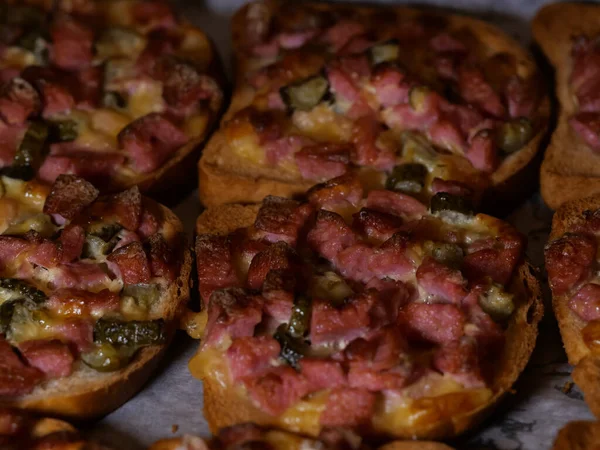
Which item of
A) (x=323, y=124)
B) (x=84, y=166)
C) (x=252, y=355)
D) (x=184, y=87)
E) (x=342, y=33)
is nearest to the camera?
(x=252, y=355)

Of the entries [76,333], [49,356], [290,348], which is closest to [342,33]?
[290,348]

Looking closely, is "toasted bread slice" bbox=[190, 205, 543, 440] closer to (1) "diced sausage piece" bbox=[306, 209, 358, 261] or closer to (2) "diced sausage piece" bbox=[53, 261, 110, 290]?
(2) "diced sausage piece" bbox=[53, 261, 110, 290]

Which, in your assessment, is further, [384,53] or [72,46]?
[72,46]

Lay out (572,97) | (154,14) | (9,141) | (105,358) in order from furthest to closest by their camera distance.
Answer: (154,14), (572,97), (9,141), (105,358)

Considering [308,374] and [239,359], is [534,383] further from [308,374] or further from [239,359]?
[239,359]

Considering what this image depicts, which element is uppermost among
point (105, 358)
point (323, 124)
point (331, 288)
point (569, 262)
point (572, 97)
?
point (572, 97)

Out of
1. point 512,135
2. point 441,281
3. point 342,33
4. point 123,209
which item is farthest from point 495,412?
point 342,33

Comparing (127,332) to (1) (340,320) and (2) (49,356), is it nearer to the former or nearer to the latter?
(2) (49,356)

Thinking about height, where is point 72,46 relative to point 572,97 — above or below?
below
